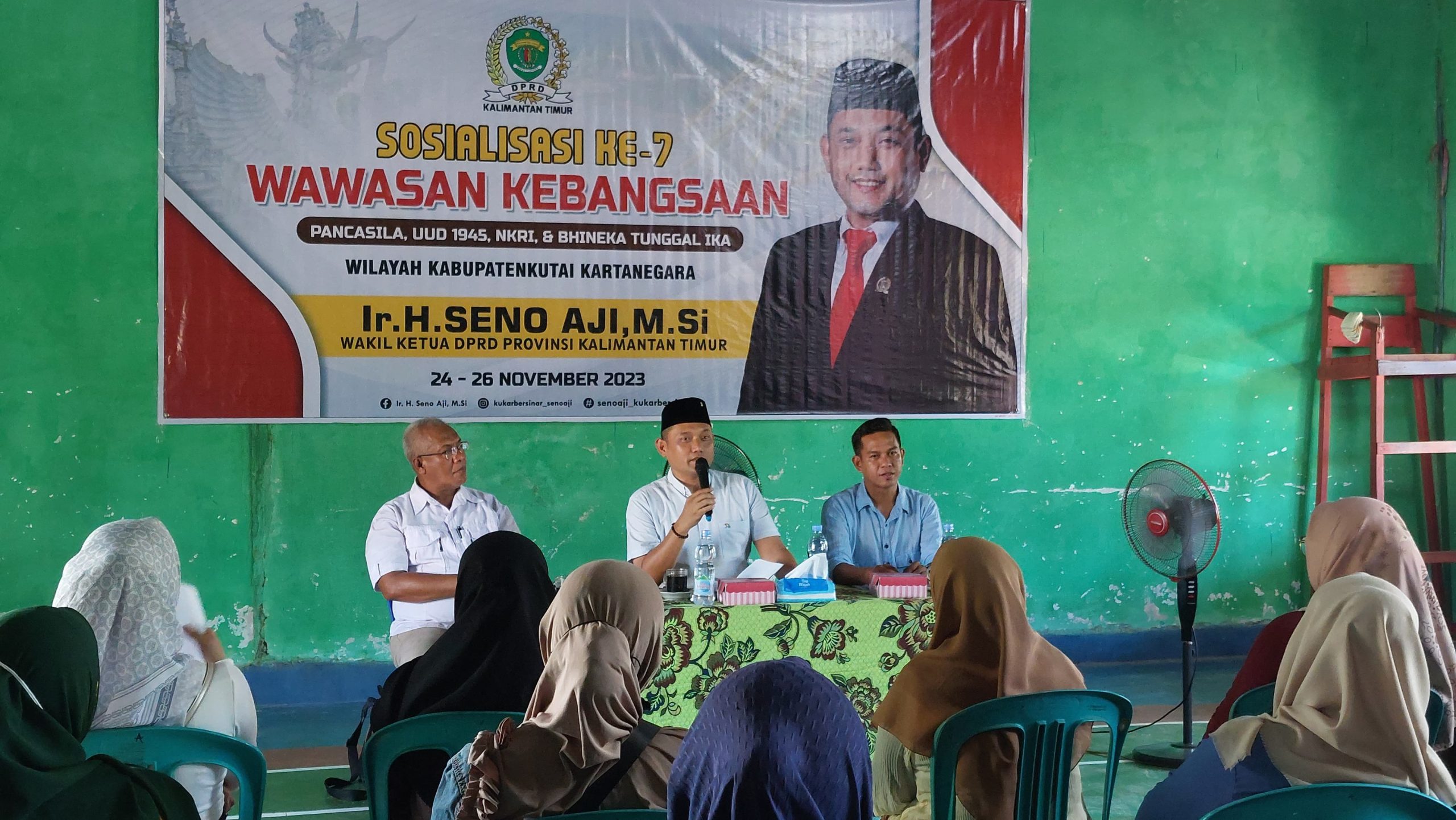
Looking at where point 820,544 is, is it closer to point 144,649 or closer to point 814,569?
point 814,569

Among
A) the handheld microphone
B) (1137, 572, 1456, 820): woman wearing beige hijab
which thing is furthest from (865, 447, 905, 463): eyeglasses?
(1137, 572, 1456, 820): woman wearing beige hijab

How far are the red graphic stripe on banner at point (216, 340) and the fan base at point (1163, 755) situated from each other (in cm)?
343

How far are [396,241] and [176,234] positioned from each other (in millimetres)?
826

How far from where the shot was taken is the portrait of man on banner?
4.97m

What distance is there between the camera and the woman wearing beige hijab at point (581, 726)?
1766mm

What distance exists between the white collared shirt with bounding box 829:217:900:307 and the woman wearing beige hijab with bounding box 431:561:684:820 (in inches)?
125

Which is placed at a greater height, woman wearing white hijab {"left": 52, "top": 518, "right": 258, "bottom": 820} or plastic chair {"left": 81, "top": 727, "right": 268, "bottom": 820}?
woman wearing white hijab {"left": 52, "top": 518, "right": 258, "bottom": 820}

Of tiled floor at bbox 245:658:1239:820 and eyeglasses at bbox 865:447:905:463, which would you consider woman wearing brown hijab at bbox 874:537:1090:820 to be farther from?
eyeglasses at bbox 865:447:905:463

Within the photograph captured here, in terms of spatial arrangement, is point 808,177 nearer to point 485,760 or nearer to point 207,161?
point 207,161

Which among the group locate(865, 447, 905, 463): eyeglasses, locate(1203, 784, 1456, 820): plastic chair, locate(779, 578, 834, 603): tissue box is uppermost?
locate(865, 447, 905, 463): eyeglasses

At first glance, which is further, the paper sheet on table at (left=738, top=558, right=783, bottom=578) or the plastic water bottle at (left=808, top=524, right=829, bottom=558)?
the plastic water bottle at (left=808, top=524, right=829, bottom=558)

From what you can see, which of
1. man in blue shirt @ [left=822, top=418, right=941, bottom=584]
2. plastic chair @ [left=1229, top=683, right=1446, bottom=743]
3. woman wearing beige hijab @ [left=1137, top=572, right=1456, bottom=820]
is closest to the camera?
woman wearing beige hijab @ [left=1137, top=572, right=1456, bottom=820]

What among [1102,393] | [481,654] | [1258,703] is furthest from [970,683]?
[1102,393]

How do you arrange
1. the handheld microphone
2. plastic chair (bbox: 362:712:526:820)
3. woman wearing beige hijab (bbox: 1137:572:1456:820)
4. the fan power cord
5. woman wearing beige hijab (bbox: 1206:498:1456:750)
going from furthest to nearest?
the fan power cord, the handheld microphone, woman wearing beige hijab (bbox: 1206:498:1456:750), plastic chair (bbox: 362:712:526:820), woman wearing beige hijab (bbox: 1137:572:1456:820)
